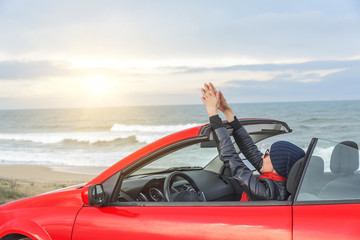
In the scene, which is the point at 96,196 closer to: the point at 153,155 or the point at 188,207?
the point at 153,155

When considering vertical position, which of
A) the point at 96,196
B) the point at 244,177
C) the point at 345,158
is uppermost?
the point at 345,158

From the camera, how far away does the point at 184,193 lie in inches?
123

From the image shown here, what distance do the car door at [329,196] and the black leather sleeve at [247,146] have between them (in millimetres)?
722

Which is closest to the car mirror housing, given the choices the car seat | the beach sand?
the car seat

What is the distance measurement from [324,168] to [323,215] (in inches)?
16.0

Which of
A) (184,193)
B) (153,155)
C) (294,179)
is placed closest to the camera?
(294,179)

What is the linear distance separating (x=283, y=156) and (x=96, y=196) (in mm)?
1292

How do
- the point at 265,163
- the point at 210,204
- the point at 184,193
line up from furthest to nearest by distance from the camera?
1. the point at 184,193
2. the point at 265,163
3. the point at 210,204

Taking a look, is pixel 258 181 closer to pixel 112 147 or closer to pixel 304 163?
pixel 304 163

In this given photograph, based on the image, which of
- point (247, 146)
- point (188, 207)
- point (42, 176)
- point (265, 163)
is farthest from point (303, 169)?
point (42, 176)

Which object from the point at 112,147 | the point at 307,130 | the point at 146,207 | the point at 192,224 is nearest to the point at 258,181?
the point at 192,224

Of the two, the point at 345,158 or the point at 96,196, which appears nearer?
the point at 345,158

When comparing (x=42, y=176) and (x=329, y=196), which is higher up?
(x=329, y=196)

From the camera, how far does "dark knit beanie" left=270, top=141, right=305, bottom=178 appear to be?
8.64ft
